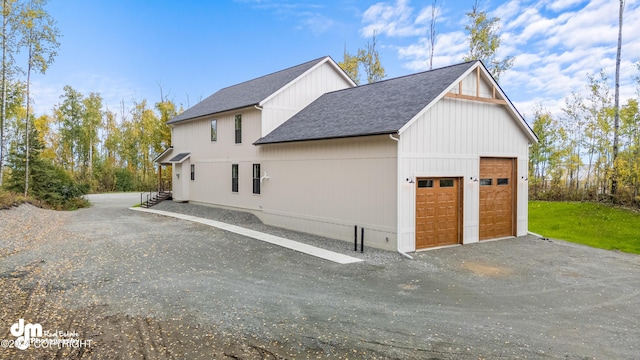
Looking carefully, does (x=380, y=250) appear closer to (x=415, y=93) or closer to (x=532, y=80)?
(x=415, y=93)

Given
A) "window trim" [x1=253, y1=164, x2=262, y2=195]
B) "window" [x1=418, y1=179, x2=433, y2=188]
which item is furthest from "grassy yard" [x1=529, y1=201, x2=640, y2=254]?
"window trim" [x1=253, y1=164, x2=262, y2=195]

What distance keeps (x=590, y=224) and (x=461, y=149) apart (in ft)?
26.5

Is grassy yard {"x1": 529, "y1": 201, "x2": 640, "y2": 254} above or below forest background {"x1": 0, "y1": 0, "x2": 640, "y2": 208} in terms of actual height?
below

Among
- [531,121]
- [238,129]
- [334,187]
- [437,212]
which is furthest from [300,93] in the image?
[531,121]

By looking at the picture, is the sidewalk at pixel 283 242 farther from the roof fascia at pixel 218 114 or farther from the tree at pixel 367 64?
the tree at pixel 367 64

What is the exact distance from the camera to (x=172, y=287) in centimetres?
738

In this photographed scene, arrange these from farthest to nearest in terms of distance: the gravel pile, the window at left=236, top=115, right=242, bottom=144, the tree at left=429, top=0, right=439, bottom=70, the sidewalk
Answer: the tree at left=429, top=0, right=439, bottom=70 → the window at left=236, top=115, right=242, bottom=144 → the gravel pile → the sidewalk

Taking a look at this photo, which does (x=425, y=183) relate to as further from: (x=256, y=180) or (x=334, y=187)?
(x=256, y=180)

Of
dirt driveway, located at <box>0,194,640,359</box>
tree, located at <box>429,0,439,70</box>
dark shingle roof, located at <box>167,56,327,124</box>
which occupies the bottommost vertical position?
dirt driveway, located at <box>0,194,640,359</box>

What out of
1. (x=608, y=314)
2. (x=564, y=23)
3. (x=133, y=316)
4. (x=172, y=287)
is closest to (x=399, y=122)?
(x=608, y=314)

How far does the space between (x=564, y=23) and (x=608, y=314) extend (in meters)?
14.6

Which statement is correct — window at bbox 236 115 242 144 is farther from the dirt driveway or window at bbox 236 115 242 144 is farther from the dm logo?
the dm logo

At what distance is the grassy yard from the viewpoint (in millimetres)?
12954

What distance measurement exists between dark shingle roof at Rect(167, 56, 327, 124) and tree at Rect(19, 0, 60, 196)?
7.26 m
